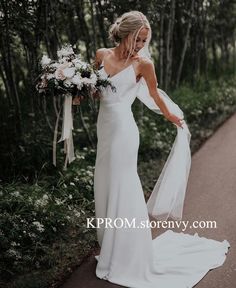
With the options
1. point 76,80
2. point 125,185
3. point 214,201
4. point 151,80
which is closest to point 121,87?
point 151,80

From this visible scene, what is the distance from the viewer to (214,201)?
560 centimetres

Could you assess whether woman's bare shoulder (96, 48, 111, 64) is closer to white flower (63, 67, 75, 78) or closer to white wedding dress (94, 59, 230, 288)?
white wedding dress (94, 59, 230, 288)

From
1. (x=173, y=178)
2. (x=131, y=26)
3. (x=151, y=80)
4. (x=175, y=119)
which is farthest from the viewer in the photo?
(x=173, y=178)

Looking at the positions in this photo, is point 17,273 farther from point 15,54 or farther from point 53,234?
point 15,54

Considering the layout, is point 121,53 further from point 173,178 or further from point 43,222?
point 43,222

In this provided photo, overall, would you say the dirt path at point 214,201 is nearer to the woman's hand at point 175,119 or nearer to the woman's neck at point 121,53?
the woman's hand at point 175,119

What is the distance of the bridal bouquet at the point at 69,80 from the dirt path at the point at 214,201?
125 cm

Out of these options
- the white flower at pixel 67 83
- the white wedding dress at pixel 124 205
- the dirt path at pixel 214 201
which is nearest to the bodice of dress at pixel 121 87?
the white wedding dress at pixel 124 205

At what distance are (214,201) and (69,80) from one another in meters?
2.52

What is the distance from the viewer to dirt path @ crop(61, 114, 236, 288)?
4.07 meters

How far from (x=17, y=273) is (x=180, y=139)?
6.13ft

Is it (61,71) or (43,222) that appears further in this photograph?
(43,222)

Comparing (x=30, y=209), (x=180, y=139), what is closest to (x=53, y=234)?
(x=30, y=209)

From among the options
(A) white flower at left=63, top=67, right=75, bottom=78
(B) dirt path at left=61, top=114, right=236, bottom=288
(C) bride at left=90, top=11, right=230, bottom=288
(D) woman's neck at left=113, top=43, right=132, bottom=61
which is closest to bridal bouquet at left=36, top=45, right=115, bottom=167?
(A) white flower at left=63, top=67, right=75, bottom=78
